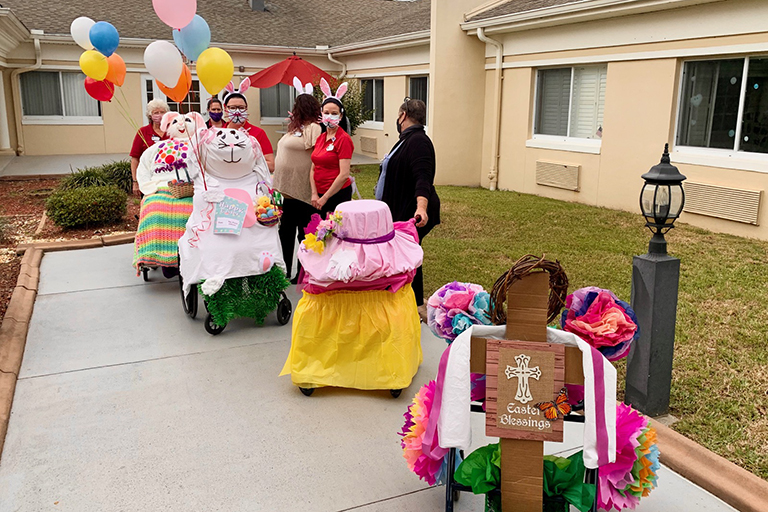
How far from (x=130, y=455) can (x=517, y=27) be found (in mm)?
10733

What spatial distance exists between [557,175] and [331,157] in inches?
281

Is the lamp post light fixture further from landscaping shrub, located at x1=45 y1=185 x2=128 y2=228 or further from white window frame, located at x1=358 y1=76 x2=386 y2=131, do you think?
white window frame, located at x1=358 y1=76 x2=386 y2=131

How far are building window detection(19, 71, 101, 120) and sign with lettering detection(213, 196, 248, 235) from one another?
1526 cm

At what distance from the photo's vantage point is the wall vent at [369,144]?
1897cm

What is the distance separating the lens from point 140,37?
18141 mm

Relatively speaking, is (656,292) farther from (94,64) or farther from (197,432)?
(94,64)

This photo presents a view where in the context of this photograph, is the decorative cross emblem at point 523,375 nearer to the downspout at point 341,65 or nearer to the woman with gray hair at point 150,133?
the woman with gray hair at point 150,133

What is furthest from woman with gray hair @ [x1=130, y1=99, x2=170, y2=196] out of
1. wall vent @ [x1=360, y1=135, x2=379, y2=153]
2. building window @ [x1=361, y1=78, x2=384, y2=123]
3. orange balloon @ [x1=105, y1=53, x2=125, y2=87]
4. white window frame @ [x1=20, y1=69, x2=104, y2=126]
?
white window frame @ [x1=20, y1=69, x2=104, y2=126]

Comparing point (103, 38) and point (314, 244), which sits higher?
point (103, 38)

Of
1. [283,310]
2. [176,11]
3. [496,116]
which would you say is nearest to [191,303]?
[283,310]

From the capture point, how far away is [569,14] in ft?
34.9

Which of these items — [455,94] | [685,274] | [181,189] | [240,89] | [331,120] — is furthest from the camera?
[455,94]

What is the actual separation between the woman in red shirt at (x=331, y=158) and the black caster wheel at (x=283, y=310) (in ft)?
2.93

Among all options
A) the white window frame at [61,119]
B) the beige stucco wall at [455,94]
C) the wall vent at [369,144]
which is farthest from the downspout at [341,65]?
the beige stucco wall at [455,94]
